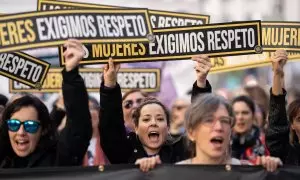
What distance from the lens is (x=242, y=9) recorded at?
54.1m

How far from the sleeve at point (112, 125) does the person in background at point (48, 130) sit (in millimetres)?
280

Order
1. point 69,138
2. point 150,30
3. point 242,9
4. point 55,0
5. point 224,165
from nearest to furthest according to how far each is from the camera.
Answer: point 224,165 → point 69,138 → point 150,30 → point 55,0 → point 242,9

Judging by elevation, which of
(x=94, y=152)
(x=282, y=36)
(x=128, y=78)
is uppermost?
(x=282, y=36)

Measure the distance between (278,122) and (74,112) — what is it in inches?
51.7

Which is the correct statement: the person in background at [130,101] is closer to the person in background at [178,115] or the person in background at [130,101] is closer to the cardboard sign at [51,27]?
the cardboard sign at [51,27]

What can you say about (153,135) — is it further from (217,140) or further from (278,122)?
(217,140)

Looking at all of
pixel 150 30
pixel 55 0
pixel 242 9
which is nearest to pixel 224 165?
pixel 150 30

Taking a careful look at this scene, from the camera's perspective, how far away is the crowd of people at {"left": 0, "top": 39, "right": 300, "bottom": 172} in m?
6.47

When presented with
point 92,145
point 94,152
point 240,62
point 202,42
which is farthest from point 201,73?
point 92,145

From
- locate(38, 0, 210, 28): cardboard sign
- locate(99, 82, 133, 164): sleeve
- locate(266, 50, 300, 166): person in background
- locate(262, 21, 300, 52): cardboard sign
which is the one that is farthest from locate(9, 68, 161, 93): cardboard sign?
locate(266, 50, 300, 166): person in background

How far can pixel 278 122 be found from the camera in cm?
714

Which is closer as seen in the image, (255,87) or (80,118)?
(80,118)

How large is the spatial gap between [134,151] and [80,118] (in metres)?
0.71

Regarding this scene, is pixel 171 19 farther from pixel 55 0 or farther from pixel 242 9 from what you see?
pixel 242 9
